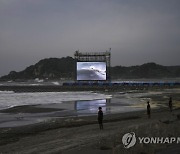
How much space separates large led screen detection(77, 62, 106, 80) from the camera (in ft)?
319

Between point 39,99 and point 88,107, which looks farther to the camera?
point 39,99

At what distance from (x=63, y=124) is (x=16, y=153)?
11034 millimetres

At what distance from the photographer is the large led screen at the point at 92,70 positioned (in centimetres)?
9738

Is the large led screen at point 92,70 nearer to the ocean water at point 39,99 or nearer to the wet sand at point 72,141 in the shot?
the ocean water at point 39,99

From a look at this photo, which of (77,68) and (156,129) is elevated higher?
(77,68)

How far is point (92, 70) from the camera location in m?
97.3

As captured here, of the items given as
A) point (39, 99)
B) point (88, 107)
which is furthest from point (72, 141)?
point (39, 99)

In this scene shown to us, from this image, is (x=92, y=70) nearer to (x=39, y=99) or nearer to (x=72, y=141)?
(x=39, y=99)

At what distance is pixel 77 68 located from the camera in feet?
322

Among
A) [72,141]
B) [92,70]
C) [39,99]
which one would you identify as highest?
[92,70]

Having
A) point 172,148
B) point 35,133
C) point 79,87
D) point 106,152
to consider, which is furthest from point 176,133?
point 79,87

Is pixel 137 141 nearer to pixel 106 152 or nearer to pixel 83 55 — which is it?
pixel 106 152

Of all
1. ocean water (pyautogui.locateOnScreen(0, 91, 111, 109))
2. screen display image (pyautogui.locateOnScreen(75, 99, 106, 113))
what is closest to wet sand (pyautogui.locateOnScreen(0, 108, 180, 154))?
screen display image (pyautogui.locateOnScreen(75, 99, 106, 113))

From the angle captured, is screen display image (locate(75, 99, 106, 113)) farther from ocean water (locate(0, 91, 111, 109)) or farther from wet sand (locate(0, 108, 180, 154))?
wet sand (locate(0, 108, 180, 154))
